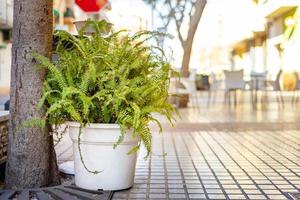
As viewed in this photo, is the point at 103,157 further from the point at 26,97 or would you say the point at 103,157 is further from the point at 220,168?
the point at 220,168

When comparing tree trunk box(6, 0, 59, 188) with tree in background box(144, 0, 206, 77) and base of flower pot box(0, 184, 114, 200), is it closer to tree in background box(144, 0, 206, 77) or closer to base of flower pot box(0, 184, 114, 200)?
base of flower pot box(0, 184, 114, 200)

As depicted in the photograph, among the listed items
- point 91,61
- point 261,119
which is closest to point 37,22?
point 91,61

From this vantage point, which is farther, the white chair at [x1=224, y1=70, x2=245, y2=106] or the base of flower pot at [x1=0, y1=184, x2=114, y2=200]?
the white chair at [x1=224, y1=70, x2=245, y2=106]

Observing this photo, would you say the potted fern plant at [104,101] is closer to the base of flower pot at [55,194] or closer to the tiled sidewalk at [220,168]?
the base of flower pot at [55,194]

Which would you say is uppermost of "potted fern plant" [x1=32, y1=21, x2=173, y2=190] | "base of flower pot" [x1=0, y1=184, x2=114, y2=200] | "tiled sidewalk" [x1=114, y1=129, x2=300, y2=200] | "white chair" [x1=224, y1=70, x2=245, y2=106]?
"white chair" [x1=224, y1=70, x2=245, y2=106]

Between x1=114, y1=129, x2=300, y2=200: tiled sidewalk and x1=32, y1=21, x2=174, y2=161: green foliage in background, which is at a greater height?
x1=32, y1=21, x2=174, y2=161: green foliage in background

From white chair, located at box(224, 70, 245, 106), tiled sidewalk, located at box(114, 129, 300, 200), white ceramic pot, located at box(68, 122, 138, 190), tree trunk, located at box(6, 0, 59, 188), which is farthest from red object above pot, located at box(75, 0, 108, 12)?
white chair, located at box(224, 70, 245, 106)

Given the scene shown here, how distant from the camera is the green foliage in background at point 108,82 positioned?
10.3ft

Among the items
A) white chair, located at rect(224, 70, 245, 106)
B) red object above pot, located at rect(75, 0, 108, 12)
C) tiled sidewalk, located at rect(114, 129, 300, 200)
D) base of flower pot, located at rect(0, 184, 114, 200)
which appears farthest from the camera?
white chair, located at rect(224, 70, 245, 106)

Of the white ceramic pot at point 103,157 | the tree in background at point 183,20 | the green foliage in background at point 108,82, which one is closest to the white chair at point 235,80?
the tree in background at point 183,20

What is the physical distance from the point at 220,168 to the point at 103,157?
1335mm

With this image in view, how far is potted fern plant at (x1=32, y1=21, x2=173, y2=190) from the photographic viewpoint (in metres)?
3.13

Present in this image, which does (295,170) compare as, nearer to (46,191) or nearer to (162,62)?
(162,62)

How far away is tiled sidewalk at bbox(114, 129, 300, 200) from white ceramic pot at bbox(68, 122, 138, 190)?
13 centimetres
